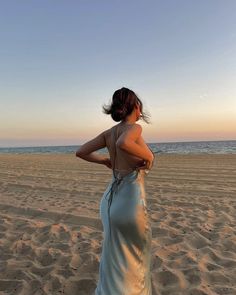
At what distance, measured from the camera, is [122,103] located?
3027mm

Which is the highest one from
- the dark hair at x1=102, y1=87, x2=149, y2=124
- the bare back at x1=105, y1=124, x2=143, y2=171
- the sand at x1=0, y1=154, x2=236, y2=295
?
the dark hair at x1=102, y1=87, x2=149, y2=124

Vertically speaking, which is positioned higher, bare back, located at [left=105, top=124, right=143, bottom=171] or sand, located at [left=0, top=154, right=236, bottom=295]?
bare back, located at [left=105, top=124, right=143, bottom=171]

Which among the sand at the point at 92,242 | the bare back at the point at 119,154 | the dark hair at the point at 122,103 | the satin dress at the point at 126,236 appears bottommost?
the sand at the point at 92,242

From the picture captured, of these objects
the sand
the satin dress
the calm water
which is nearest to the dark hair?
the satin dress

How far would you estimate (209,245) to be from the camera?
214 inches

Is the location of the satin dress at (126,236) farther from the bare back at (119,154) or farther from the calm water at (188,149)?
the calm water at (188,149)

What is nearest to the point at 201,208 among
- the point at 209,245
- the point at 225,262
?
the point at 209,245

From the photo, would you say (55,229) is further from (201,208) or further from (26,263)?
(201,208)

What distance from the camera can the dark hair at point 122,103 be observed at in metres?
3.02

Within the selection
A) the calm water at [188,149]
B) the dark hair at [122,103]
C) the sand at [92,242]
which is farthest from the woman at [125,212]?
the calm water at [188,149]

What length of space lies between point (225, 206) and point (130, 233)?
5.73 m

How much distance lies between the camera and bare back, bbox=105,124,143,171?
10.2 feet

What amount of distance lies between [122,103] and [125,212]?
0.97 m

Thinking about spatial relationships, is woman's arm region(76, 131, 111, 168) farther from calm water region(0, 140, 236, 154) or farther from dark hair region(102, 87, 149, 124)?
calm water region(0, 140, 236, 154)
